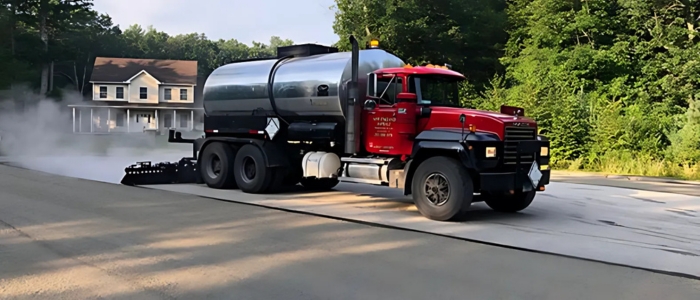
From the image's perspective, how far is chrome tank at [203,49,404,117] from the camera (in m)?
12.6

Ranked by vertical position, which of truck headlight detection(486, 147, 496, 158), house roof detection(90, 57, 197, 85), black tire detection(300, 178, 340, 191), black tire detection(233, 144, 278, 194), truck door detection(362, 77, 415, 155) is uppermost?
house roof detection(90, 57, 197, 85)

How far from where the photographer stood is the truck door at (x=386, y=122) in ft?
37.1

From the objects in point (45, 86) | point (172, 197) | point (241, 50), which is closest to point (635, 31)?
point (172, 197)

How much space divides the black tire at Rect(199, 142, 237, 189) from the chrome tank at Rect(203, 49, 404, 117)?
3.11 feet

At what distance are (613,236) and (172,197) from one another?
8.69 meters

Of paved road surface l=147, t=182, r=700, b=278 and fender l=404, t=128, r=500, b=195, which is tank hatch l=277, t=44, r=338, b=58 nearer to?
paved road surface l=147, t=182, r=700, b=278

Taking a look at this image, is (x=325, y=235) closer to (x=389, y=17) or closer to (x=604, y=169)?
(x=604, y=169)

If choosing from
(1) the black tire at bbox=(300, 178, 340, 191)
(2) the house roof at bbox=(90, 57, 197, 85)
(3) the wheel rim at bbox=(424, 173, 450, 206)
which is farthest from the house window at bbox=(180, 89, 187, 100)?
(3) the wheel rim at bbox=(424, 173, 450, 206)

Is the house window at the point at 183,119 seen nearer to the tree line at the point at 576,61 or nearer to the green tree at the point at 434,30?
the tree line at the point at 576,61

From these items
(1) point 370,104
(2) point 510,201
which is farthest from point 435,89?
(2) point 510,201

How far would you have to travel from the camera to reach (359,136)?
12.1 meters

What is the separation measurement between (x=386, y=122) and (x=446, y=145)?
166 cm

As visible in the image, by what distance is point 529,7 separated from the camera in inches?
1490

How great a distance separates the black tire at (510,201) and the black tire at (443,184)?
4.40 ft
